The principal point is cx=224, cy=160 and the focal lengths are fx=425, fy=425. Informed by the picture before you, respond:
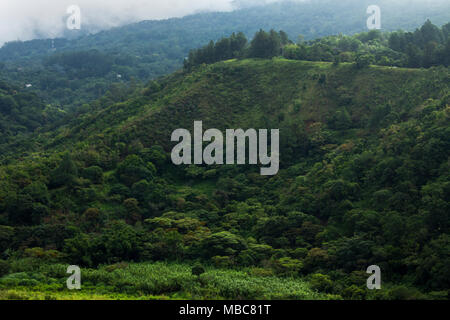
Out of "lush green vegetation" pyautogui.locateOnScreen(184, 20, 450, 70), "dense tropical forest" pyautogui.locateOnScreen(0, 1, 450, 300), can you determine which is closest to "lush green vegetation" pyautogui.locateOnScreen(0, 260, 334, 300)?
"dense tropical forest" pyautogui.locateOnScreen(0, 1, 450, 300)

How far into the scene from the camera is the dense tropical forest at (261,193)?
24922 mm

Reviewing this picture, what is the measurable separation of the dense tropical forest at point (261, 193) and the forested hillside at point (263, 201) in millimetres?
136

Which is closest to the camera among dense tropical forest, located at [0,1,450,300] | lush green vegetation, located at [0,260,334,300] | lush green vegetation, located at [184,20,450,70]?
lush green vegetation, located at [0,260,334,300]

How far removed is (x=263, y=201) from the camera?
41.5 meters

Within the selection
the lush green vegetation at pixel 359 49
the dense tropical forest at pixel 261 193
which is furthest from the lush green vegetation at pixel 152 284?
the lush green vegetation at pixel 359 49

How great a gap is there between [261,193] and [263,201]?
1.70m

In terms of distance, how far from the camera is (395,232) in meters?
27.2

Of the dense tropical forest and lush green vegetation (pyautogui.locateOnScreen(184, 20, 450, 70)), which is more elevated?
lush green vegetation (pyautogui.locateOnScreen(184, 20, 450, 70))

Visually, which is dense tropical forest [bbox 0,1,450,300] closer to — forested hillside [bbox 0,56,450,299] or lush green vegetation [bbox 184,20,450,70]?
forested hillside [bbox 0,56,450,299]

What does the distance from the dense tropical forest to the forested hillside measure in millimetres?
136

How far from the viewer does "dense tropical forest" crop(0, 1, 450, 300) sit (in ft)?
81.8

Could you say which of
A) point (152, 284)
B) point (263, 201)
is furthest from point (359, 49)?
point (152, 284)

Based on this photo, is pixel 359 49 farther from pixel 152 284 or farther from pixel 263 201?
pixel 152 284
